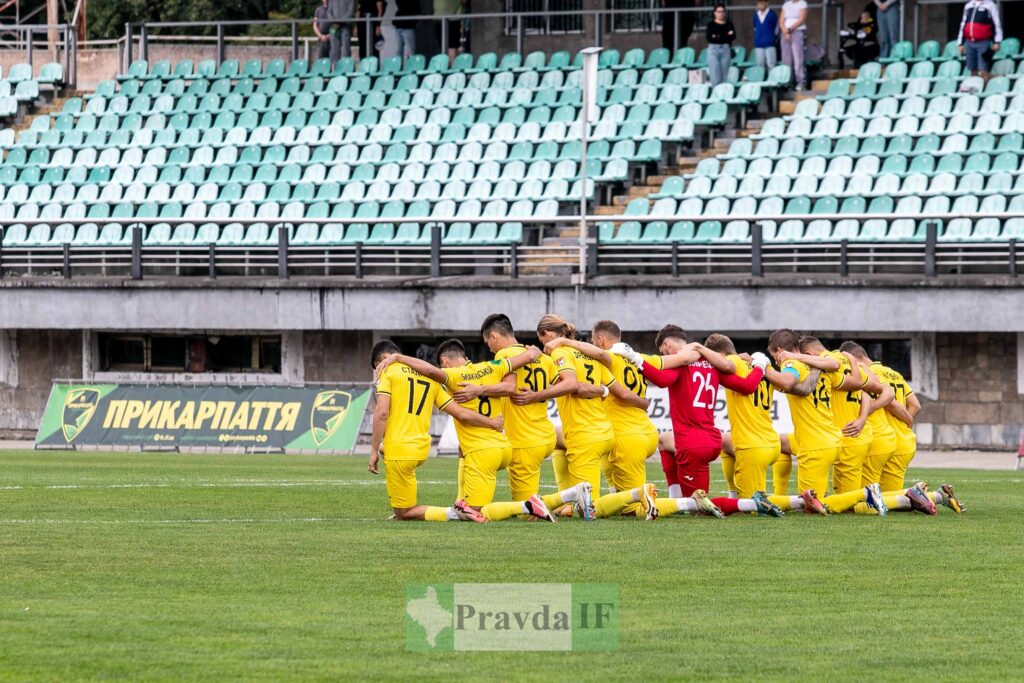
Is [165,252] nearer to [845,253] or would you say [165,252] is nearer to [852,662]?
[845,253]

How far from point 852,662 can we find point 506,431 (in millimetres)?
6907

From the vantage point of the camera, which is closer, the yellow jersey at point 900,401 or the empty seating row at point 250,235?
the yellow jersey at point 900,401

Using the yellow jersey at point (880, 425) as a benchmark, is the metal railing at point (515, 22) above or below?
above

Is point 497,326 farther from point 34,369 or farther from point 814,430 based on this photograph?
point 34,369

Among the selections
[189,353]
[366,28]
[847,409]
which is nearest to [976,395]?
[847,409]

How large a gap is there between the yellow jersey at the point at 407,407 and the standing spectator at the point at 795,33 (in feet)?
69.6

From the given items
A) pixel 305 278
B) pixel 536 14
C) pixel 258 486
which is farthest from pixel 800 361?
pixel 536 14

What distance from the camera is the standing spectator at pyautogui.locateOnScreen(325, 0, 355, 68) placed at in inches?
1527

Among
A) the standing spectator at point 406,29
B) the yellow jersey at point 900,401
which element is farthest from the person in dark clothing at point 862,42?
the yellow jersey at point 900,401

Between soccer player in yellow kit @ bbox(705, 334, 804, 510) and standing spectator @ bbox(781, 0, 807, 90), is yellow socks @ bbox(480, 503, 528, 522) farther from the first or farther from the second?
standing spectator @ bbox(781, 0, 807, 90)

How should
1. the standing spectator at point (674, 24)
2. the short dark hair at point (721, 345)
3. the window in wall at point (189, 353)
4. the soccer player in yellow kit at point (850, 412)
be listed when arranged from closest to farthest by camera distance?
the short dark hair at point (721, 345) < the soccer player in yellow kit at point (850, 412) < the window in wall at point (189, 353) < the standing spectator at point (674, 24)

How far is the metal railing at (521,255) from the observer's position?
1077 inches

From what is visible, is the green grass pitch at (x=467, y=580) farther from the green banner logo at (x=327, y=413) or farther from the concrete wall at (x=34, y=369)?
the concrete wall at (x=34, y=369)

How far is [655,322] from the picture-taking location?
91.0 feet
